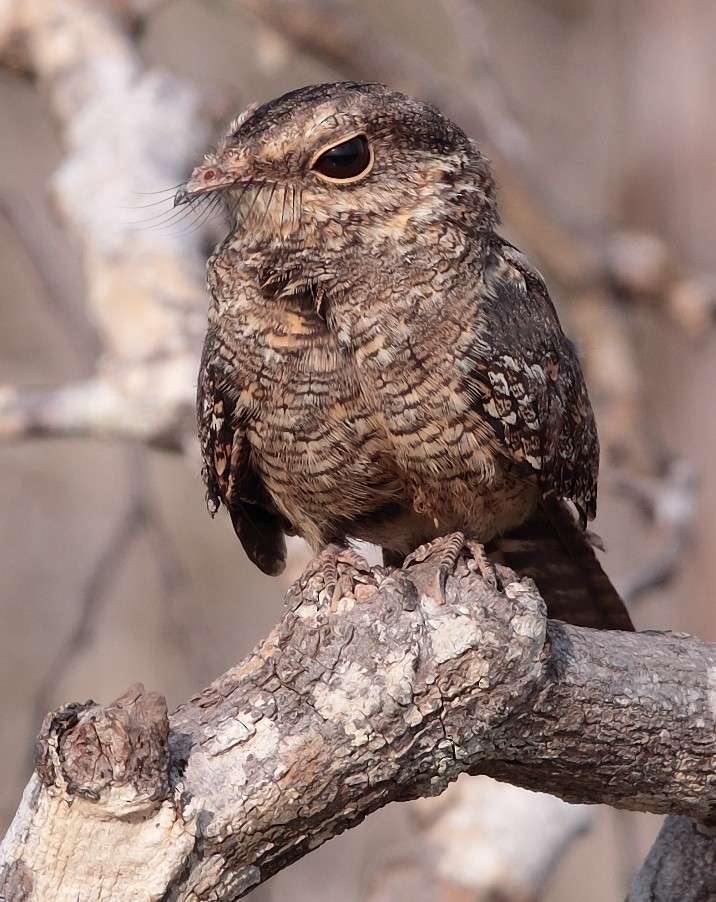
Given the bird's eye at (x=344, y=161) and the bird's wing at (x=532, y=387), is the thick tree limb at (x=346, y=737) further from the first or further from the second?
the bird's eye at (x=344, y=161)

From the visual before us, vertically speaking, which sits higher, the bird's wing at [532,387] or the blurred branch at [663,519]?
the blurred branch at [663,519]

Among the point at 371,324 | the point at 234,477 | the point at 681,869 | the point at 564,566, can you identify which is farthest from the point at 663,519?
the point at 371,324

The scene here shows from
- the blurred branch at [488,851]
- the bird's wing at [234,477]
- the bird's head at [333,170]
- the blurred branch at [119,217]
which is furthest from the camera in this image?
the blurred branch at [119,217]

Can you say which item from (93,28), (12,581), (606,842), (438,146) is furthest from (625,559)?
(438,146)

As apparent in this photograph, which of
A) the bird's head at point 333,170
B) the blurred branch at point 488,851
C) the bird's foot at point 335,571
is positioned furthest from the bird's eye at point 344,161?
the blurred branch at point 488,851

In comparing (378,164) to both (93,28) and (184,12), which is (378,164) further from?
(184,12)

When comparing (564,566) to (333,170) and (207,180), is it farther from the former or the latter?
(207,180)
